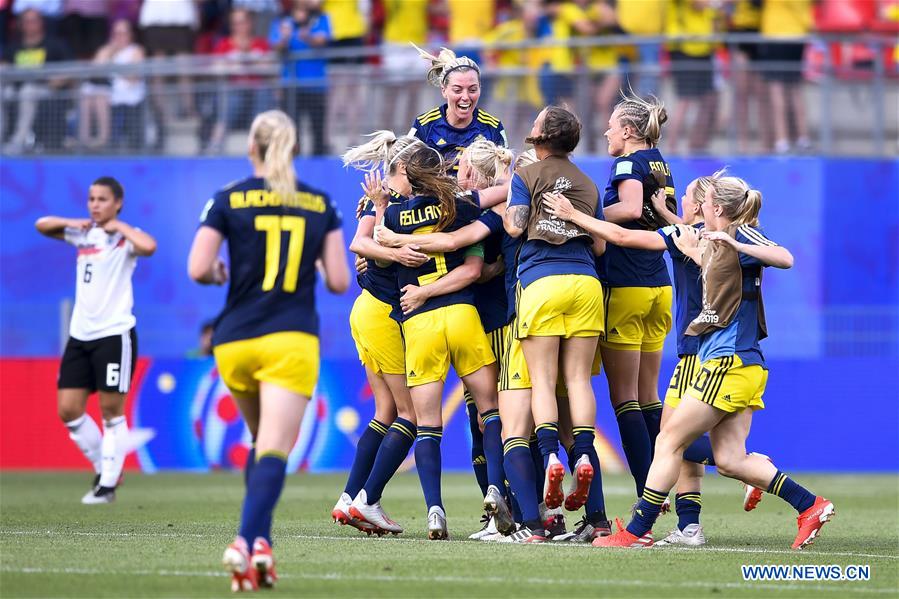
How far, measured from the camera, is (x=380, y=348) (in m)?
8.88

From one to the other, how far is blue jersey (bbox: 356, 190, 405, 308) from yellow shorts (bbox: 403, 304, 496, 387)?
360 millimetres

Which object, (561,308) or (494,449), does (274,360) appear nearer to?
(561,308)

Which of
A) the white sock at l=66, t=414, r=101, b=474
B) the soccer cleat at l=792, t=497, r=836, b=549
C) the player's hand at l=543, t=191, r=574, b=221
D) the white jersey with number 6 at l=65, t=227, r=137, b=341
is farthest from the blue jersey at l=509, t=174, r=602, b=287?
the white sock at l=66, t=414, r=101, b=474

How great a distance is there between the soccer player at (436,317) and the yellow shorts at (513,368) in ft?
0.36

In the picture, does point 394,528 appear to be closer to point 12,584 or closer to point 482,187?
point 482,187

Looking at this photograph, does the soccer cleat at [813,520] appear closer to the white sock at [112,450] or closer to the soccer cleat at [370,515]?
the soccer cleat at [370,515]

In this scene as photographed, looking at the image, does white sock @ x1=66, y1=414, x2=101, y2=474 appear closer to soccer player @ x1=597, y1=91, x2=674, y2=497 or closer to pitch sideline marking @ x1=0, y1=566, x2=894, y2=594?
soccer player @ x1=597, y1=91, x2=674, y2=497

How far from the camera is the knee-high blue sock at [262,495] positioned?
6246 millimetres

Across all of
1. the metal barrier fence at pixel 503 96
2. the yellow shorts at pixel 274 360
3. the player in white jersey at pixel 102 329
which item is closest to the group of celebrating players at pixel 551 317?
the yellow shorts at pixel 274 360

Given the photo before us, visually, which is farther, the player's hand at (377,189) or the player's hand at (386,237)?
the player's hand at (377,189)

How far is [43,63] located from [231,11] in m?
2.48

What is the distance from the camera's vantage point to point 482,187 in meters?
8.77

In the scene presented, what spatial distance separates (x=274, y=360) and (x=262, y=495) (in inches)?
23.7

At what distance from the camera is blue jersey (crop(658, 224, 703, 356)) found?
812 centimetres
